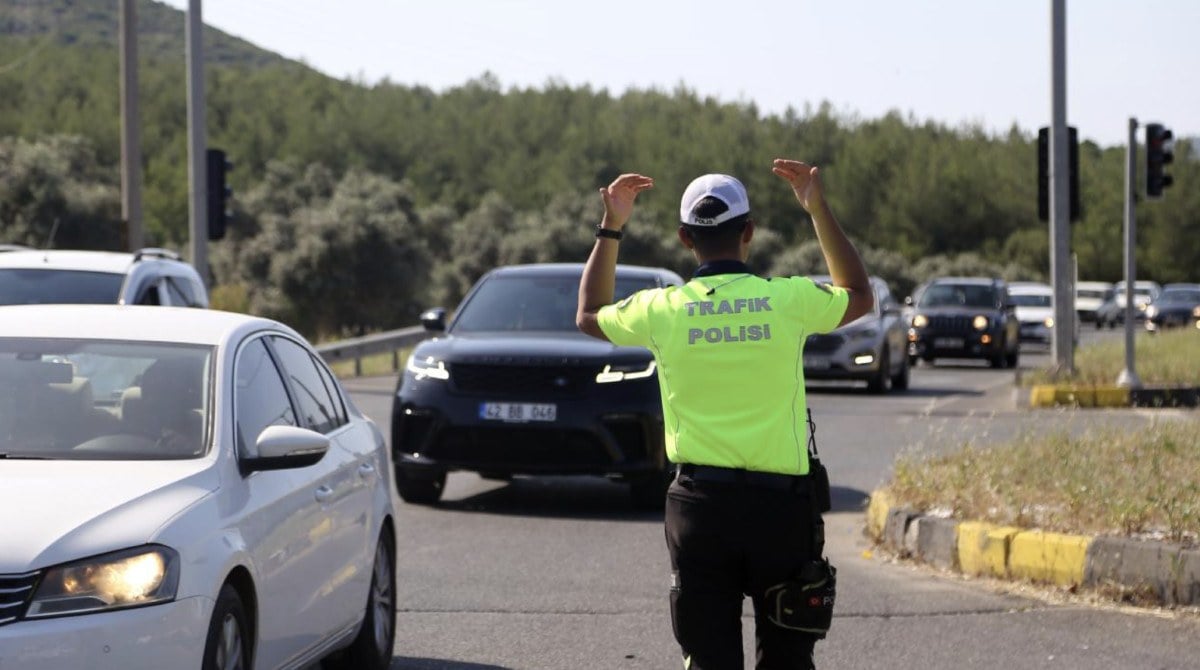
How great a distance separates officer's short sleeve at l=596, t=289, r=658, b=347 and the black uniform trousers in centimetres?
42

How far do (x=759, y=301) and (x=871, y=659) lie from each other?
3.31 metres

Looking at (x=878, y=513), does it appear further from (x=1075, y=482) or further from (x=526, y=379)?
(x=526, y=379)

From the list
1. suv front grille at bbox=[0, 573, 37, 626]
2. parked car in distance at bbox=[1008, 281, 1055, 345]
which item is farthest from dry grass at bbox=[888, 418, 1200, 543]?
parked car in distance at bbox=[1008, 281, 1055, 345]

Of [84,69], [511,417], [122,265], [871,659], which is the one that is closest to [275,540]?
[871,659]

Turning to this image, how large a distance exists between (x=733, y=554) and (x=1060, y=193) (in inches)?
783

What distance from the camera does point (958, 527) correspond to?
33.3 feet

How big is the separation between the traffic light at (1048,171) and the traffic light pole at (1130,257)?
700 millimetres

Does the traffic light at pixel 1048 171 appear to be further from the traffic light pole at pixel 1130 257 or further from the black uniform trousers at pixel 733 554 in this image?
the black uniform trousers at pixel 733 554

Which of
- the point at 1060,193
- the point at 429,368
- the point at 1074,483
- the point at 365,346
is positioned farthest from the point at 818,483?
the point at 365,346

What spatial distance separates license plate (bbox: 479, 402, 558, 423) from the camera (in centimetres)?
1260

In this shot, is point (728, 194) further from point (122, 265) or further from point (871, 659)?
point (122, 265)

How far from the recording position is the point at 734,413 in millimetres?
4949

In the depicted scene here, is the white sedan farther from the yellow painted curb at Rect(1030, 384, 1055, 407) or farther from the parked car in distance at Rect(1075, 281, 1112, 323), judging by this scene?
the parked car in distance at Rect(1075, 281, 1112, 323)

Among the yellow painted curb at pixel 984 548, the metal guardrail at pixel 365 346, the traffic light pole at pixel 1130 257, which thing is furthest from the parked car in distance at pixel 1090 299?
the yellow painted curb at pixel 984 548
